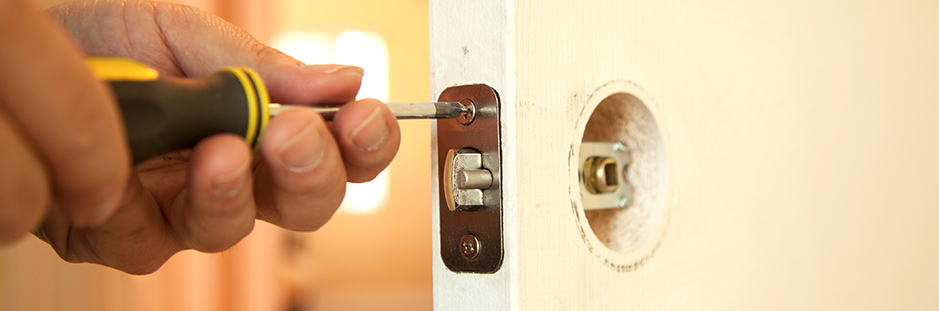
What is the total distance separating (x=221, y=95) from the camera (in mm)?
244

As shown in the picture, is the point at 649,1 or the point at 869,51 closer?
the point at 649,1

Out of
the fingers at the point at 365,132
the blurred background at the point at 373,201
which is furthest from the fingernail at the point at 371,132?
the blurred background at the point at 373,201

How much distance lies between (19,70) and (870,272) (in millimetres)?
653

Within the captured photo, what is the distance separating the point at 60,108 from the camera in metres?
0.18

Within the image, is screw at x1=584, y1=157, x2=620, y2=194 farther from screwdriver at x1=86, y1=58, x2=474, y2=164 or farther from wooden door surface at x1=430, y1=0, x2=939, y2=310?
screwdriver at x1=86, y1=58, x2=474, y2=164

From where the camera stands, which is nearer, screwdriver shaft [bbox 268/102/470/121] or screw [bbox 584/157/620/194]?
screwdriver shaft [bbox 268/102/470/121]

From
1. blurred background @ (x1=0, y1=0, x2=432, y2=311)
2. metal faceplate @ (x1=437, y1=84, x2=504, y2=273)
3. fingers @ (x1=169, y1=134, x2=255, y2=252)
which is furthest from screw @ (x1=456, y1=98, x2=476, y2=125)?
blurred background @ (x1=0, y1=0, x2=432, y2=311)

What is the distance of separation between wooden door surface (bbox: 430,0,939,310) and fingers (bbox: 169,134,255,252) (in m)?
0.10

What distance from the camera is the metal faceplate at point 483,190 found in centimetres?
31

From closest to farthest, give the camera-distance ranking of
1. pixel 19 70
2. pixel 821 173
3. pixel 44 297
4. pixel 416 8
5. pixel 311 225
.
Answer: pixel 19 70
pixel 311 225
pixel 821 173
pixel 44 297
pixel 416 8

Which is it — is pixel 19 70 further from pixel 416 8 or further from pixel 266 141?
pixel 416 8

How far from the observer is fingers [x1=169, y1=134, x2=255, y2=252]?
245 mm

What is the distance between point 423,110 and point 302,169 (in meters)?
0.06

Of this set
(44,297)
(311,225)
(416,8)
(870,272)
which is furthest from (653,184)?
(416,8)
